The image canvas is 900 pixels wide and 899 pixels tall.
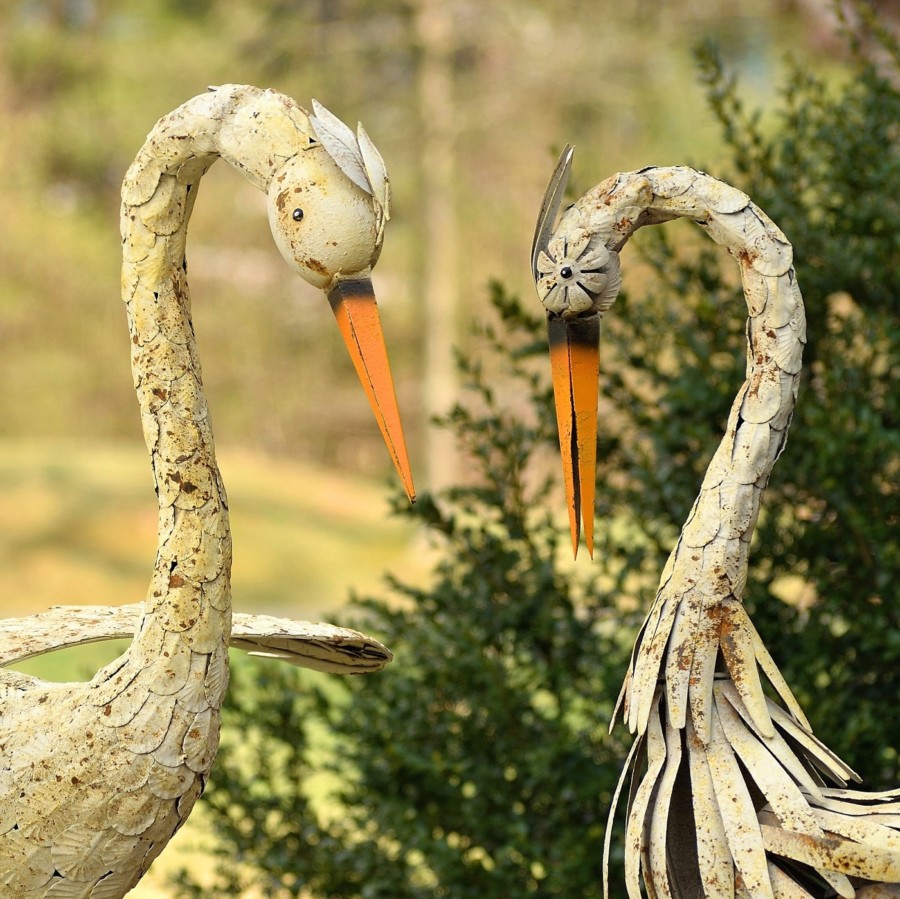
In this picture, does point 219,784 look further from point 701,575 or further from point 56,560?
point 56,560

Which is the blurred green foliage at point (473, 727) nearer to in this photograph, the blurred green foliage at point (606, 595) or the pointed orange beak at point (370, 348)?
the blurred green foliage at point (606, 595)

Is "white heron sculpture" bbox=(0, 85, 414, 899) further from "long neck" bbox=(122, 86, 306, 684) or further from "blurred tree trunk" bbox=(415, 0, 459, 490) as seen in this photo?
"blurred tree trunk" bbox=(415, 0, 459, 490)

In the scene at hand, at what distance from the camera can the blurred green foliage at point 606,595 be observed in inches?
71.1

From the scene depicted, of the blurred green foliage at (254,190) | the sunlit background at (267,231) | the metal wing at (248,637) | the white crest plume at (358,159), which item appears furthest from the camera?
the blurred green foliage at (254,190)

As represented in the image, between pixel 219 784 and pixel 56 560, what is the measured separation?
182 inches

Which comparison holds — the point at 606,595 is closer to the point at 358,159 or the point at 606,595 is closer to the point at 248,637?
the point at 248,637

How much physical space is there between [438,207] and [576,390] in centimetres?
622

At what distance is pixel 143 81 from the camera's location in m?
8.05

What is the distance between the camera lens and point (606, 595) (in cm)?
203

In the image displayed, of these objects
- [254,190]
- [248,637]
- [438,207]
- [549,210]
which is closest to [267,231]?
[254,190]

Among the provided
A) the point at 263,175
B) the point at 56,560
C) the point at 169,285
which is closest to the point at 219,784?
the point at 169,285

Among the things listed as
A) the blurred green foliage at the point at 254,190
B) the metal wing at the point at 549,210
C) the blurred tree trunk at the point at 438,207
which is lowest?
the metal wing at the point at 549,210

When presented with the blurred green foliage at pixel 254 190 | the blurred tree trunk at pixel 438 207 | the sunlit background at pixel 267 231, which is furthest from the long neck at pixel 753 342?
the blurred green foliage at pixel 254 190

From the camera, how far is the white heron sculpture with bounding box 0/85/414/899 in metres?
1.12
